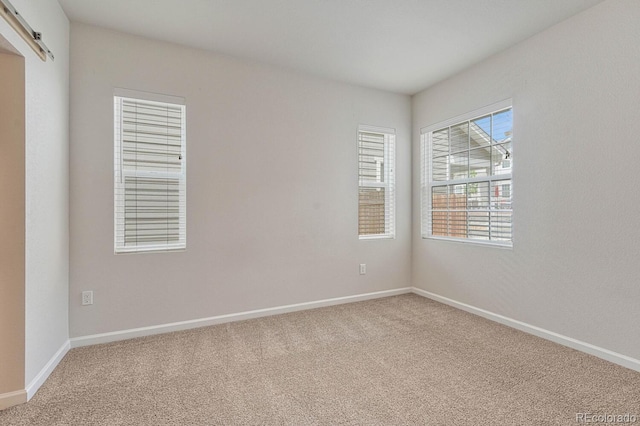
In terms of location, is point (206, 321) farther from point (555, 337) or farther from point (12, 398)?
point (555, 337)

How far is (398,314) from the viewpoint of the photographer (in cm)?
334

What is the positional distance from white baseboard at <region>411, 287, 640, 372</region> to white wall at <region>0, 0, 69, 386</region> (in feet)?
12.3

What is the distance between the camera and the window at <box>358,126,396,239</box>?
12.7ft

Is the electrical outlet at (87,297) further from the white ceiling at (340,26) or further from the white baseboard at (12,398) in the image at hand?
the white ceiling at (340,26)

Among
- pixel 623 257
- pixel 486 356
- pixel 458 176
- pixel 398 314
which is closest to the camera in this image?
pixel 623 257

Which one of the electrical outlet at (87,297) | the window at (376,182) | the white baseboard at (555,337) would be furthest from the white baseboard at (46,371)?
the white baseboard at (555,337)

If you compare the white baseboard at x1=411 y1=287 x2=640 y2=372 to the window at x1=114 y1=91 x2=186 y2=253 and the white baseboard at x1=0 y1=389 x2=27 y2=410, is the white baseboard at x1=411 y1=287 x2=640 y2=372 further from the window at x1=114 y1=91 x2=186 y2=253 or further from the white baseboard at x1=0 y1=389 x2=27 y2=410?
the white baseboard at x1=0 y1=389 x2=27 y2=410

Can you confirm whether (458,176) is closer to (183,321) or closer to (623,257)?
(623,257)

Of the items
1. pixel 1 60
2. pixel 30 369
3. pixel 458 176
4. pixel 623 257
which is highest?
pixel 1 60

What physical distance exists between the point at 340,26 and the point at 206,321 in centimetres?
296

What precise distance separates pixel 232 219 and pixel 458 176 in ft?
8.56

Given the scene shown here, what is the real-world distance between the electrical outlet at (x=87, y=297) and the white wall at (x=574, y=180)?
146 inches

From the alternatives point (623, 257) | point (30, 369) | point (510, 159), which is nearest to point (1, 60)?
point (30, 369)

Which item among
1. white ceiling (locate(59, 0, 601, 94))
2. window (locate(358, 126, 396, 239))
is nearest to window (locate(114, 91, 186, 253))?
white ceiling (locate(59, 0, 601, 94))
